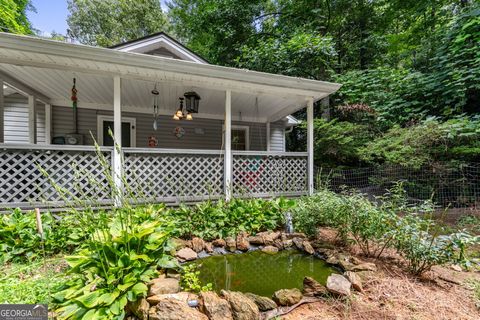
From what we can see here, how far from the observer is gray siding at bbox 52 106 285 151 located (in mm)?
6148

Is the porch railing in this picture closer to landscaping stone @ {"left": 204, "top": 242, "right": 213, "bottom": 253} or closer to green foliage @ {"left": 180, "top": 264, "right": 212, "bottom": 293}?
landscaping stone @ {"left": 204, "top": 242, "right": 213, "bottom": 253}

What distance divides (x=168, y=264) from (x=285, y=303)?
46.1 inches

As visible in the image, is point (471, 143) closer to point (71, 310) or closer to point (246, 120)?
point (246, 120)

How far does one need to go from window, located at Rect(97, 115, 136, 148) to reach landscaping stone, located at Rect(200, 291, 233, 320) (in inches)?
231

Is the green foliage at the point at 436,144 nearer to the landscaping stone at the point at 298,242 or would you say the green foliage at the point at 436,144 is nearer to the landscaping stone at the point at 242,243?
the landscaping stone at the point at 298,242

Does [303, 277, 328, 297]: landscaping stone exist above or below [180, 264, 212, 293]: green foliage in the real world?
below

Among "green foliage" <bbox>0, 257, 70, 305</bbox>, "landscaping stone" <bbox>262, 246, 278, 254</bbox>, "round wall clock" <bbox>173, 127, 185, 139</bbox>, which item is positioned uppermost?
"round wall clock" <bbox>173, 127, 185, 139</bbox>

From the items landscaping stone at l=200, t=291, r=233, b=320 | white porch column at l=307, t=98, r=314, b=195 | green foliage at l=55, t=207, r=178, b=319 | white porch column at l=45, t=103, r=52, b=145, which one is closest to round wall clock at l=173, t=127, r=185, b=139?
white porch column at l=45, t=103, r=52, b=145

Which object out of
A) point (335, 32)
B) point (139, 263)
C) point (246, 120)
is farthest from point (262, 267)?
point (335, 32)

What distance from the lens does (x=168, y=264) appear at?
2.29m

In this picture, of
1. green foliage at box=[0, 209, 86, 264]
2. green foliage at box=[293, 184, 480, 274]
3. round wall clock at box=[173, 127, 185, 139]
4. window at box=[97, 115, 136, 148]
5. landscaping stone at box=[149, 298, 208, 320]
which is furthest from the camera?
round wall clock at box=[173, 127, 185, 139]

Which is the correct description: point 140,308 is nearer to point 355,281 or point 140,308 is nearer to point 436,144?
point 355,281

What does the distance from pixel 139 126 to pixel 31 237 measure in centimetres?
428

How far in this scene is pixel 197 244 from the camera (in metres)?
3.36
